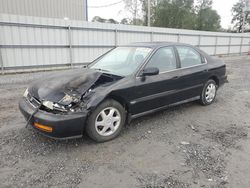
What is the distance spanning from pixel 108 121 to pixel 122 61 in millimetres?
1371

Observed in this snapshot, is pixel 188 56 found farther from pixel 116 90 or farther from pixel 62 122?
pixel 62 122

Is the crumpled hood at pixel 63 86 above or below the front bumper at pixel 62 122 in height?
above

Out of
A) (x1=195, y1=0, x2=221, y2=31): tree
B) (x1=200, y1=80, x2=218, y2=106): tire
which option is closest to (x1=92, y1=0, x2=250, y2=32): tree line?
(x1=195, y1=0, x2=221, y2=31): tree

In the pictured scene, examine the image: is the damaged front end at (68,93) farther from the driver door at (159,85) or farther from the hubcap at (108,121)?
the driver door at (159,85)

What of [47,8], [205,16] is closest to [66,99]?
[47,8]

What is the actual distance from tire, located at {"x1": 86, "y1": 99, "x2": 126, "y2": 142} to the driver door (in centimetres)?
29

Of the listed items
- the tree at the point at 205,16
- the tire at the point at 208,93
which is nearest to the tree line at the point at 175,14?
the tree at the point at 205,16

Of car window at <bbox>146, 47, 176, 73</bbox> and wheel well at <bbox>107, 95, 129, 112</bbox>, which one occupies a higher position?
car window at <bbox>146, 47, 176, 73</bbox>

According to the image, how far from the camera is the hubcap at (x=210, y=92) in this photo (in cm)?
476

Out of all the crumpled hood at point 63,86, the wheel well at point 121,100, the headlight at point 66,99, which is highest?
the crumpled hood at point 63,86

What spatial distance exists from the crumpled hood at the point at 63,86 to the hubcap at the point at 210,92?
2.78 meters

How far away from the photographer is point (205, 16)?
3688 cm

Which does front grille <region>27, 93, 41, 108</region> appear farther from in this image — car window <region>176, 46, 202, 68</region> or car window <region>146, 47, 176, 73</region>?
car window <region>176, 46, 202, 68</region>

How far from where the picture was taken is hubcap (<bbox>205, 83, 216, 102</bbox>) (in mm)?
4759
